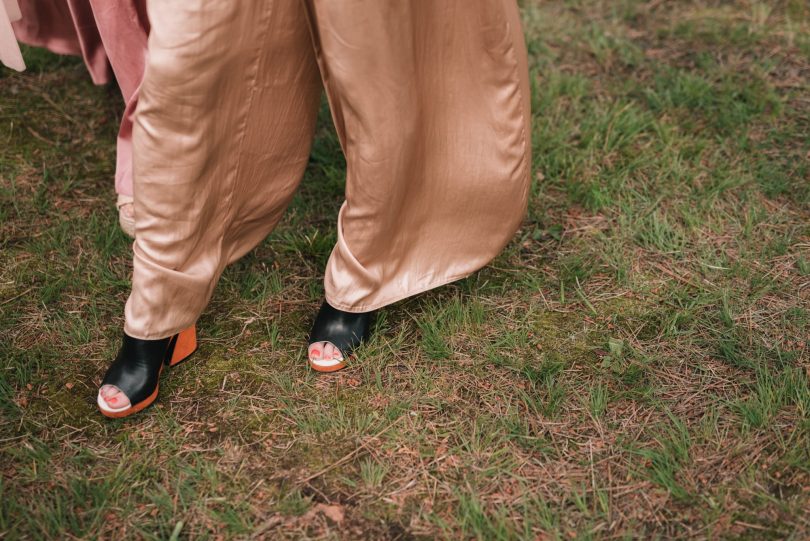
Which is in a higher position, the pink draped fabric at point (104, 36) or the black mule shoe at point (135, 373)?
the pink draped fabric at point (104, 36)

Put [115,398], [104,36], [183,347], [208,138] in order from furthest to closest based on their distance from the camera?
[104,36] < [183,347] < [115,398] < [208,138]

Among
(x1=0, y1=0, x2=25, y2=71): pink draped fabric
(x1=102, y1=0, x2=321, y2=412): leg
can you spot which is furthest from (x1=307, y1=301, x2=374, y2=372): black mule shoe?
(x1=0, y1=0, x2=25, y2=71): pink draped fabric

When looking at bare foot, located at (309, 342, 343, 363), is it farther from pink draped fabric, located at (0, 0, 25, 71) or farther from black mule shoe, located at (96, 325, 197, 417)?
pink draped fabric, located at (0, 0, 25, 71)

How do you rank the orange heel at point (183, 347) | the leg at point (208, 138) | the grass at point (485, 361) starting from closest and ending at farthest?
the leg at point (208, 138) → the grass at point (485, 361) → the orange heel at point (183, 347)

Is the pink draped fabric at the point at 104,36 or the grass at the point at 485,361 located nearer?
the grass at the point at 485,361

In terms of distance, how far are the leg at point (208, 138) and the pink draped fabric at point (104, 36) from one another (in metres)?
0.54

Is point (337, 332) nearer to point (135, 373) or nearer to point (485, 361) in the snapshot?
point (485, 361)

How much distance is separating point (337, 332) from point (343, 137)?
508 millimetres

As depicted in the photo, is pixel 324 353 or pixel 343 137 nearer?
pixel 343 137

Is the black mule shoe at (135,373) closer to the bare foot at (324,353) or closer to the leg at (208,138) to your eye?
the leg at (208,138)

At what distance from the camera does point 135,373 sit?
1.76m

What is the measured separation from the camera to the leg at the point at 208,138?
143cm

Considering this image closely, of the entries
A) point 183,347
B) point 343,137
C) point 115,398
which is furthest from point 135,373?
point 343,137

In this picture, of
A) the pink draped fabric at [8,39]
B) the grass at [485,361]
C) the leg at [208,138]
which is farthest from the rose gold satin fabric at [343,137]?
the pink draped fabric at [8,39]
